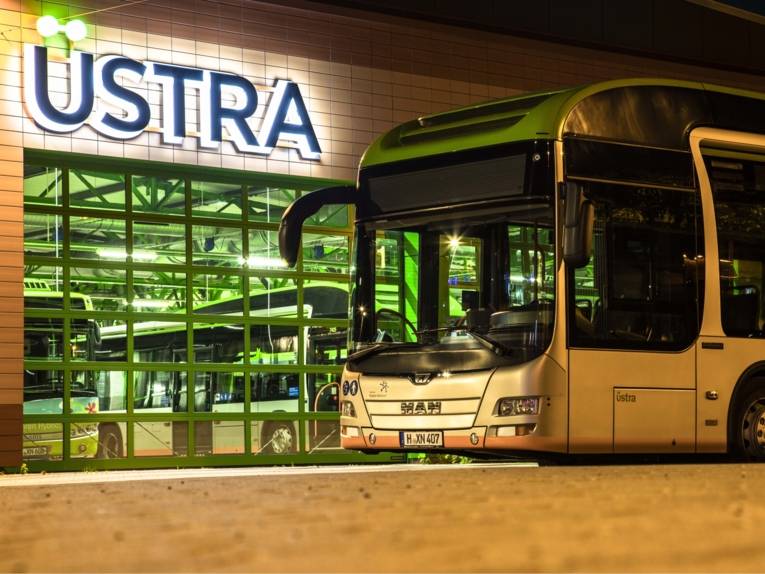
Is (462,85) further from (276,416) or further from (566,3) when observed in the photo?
(276,416)

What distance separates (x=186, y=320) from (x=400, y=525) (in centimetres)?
1167

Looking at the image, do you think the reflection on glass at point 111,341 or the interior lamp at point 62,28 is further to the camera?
the reflection on glass at point 111,341

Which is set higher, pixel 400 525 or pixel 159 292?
pixel 159 292

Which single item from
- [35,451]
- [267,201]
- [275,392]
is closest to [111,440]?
[35,451]

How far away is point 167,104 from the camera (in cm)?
1731

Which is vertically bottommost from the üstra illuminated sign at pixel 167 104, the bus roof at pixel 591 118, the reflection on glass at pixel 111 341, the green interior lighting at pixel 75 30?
the reflection on glass at pixel 111 341

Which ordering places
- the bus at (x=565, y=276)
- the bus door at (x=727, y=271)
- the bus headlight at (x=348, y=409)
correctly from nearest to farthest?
1. the bus at (x=565, y=276)
2. the bus door at (x=727, y=271)
3. the bus headlight at (x=348, y=409)

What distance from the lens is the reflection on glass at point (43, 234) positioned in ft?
53.8

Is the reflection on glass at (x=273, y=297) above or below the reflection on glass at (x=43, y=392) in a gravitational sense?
above

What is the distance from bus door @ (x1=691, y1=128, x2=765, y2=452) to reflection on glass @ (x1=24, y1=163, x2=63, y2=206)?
7.49 m

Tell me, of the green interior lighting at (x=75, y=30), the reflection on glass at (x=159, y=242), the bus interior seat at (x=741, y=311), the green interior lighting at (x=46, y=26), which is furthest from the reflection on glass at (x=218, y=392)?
the bus interior seat at (x=741, y=311)

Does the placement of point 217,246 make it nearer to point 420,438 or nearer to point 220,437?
point 220,437

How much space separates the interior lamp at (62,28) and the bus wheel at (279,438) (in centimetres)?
534

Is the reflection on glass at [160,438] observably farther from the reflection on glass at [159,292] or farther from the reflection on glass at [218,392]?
the reflection on glass at [159,292]
